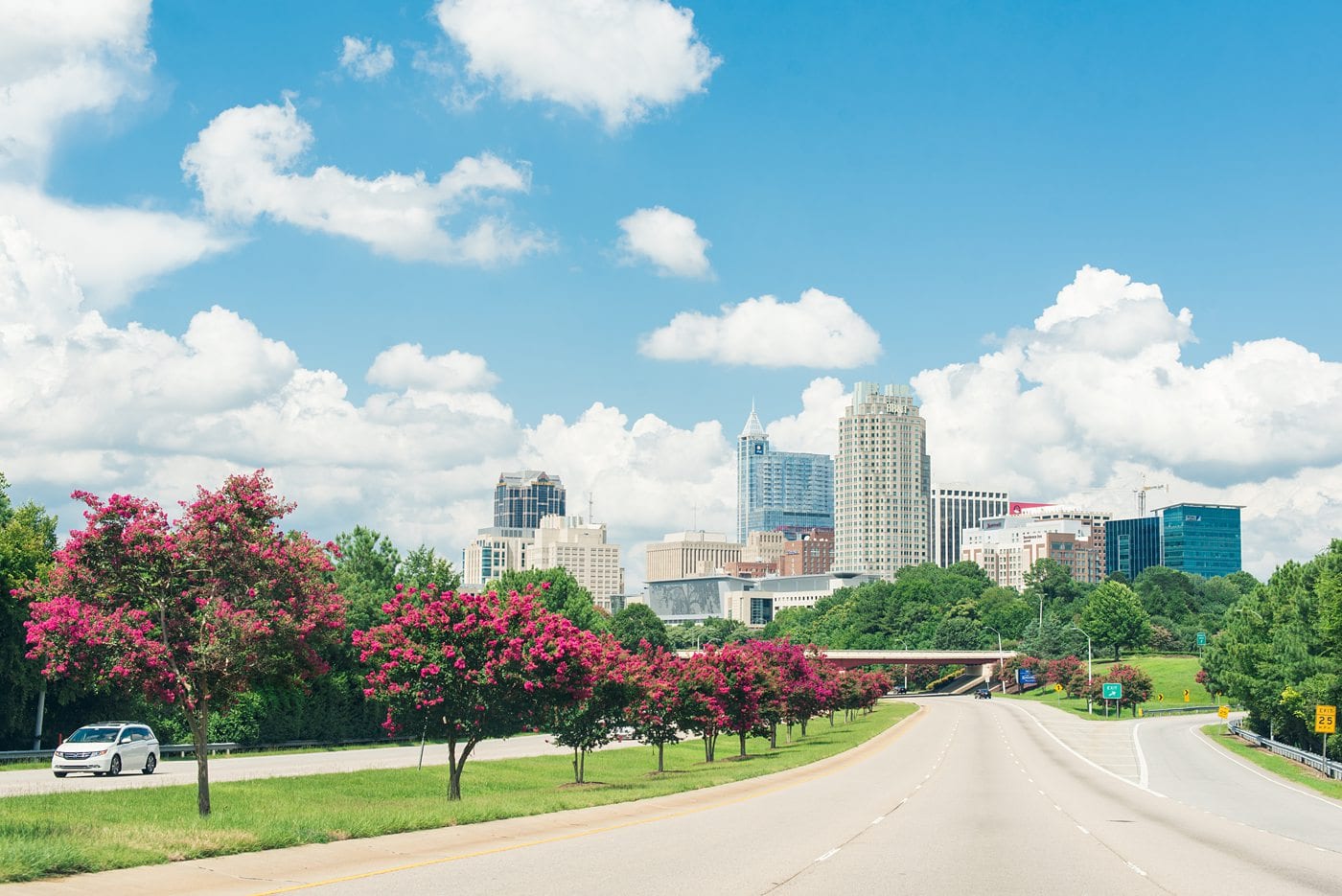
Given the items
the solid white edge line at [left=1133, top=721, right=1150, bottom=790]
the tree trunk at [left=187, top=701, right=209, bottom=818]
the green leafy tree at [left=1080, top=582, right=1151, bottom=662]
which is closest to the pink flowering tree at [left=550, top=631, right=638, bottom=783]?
the solid white edge line at [left=1133, top=721, right=1150, bottom=790]

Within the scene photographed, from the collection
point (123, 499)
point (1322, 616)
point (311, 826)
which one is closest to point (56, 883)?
point (311, 826)

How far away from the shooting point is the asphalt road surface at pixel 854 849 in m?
17.8

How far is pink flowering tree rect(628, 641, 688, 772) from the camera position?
2073 inches

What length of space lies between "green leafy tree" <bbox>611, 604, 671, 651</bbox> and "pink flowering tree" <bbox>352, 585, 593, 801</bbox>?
121 m

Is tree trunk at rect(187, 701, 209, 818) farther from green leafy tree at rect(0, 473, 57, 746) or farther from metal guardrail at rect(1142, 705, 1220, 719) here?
metal guardrail at rect(1142, 705, 1220, 719)

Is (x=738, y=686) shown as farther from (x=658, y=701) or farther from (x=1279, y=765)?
(x=1279, y=765)

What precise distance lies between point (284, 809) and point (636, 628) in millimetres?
138274

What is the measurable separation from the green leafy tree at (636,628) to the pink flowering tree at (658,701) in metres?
99.5

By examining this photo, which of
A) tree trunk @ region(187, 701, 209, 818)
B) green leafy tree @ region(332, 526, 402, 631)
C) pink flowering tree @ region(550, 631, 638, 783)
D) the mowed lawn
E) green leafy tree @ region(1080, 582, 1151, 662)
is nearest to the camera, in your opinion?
tree trunk @ region(187, 701, 209, 818)

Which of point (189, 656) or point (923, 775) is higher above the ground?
point (189, 656)

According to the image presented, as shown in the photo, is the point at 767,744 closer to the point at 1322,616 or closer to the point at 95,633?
the point at 1322,616

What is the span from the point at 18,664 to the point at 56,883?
3815 centimetres

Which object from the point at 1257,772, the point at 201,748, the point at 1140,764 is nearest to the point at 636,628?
the point at 1140,764

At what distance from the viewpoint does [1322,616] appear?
63062 mm
